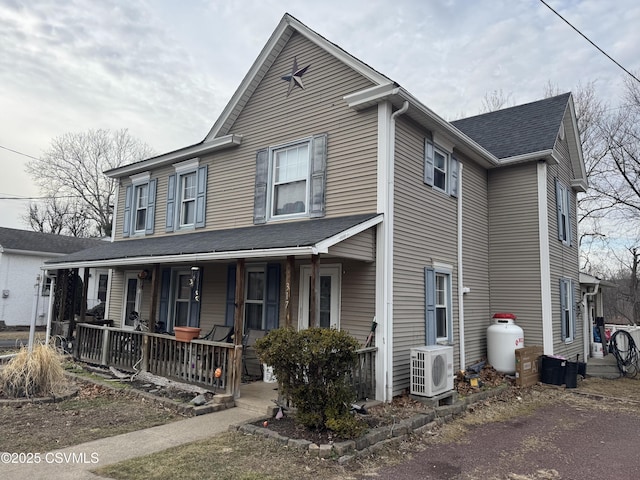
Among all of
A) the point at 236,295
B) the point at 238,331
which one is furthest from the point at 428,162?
the point at 238,331

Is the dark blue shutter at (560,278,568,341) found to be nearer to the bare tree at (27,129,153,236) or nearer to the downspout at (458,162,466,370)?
the downspout at (458,162,466,370)

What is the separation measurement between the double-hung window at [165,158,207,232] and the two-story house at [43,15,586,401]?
1.6 inches

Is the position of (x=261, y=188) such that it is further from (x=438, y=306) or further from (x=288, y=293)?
(x=438, y=306)

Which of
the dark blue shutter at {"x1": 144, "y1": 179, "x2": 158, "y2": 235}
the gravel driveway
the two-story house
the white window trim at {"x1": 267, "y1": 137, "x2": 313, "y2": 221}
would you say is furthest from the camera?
the dark blue shutter at {"x1": 144, "y1": 179, "x2": 158, "y2": 235}

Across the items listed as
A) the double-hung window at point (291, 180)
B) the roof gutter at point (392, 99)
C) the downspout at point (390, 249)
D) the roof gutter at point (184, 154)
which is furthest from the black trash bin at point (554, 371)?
the roof gutter at point (184, 154)

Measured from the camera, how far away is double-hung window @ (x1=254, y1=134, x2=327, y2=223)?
8664 mm

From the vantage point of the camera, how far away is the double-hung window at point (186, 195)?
36.6ft

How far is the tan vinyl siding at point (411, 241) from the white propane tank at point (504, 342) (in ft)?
4.51

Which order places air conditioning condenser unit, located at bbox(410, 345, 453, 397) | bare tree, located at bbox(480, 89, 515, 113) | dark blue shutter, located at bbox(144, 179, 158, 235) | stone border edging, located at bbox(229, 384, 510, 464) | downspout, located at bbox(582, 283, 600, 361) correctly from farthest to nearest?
1. bare tree, located at bbox(480, 89, 515, 113)
2. downspout, located at bbox(582, 283, 600, 361)
3. dark blue shutter, located at bbox(144, 179, 158, 235)
4. air conditioning condenser unit, located at bbox(410, 345, 453, 397)
5. stone border edging, located at bbox(229, 384, 510, 464)

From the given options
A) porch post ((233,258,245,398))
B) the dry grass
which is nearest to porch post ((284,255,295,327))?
porch post ((233,258,245,398))

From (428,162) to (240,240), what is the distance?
4138mm

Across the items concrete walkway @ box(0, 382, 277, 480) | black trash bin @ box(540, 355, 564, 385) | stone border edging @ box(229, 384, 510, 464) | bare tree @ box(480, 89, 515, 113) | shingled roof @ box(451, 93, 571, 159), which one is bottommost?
concrete walkway @ box(0, 382, 277, 480)

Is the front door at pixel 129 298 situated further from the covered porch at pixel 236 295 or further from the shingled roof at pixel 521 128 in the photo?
the shingled roof at pixel 521 128

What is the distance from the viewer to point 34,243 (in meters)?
21.8
